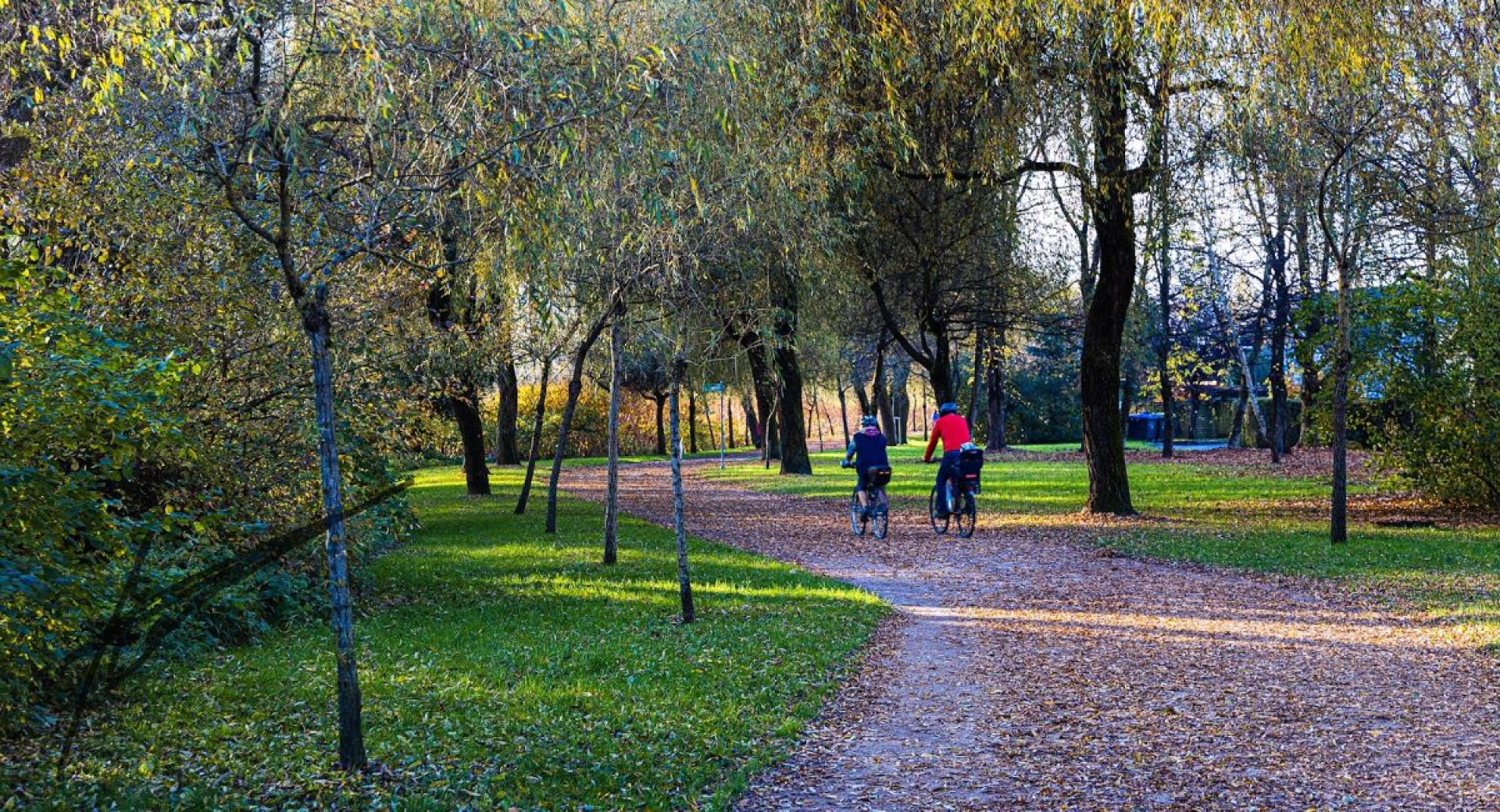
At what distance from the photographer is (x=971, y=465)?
1533 centimetres

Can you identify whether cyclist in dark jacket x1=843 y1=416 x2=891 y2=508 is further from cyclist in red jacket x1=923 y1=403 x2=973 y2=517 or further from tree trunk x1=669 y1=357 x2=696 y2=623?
tree trunk x1=669 y1=357 x2=696 y2=623

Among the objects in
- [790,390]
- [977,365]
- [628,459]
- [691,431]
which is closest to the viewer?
[790,390]

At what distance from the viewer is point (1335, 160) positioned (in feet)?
39.3

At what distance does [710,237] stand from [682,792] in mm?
8413

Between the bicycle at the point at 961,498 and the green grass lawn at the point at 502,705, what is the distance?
4.60 m

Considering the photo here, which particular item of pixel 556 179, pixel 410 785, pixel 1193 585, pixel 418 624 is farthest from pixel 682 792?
pixel 1193 585

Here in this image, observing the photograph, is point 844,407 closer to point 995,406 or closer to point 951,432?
point 995,406

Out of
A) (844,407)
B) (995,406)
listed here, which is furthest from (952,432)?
(844,407)

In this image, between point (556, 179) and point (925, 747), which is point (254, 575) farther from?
point (925, 747)

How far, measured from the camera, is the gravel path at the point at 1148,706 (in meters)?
5.33

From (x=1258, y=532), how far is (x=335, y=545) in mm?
13224

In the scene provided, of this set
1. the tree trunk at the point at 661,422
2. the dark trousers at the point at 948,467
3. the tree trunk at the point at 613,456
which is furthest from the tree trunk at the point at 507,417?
the dark trousers at the point at 948,467

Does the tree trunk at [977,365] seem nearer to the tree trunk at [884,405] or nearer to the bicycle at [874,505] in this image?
the tree trunk at [884,405]

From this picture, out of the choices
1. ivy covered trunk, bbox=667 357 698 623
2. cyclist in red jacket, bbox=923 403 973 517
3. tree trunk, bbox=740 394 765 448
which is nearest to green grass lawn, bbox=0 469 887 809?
ivy covered trunk, bbox=667 357 698 623
